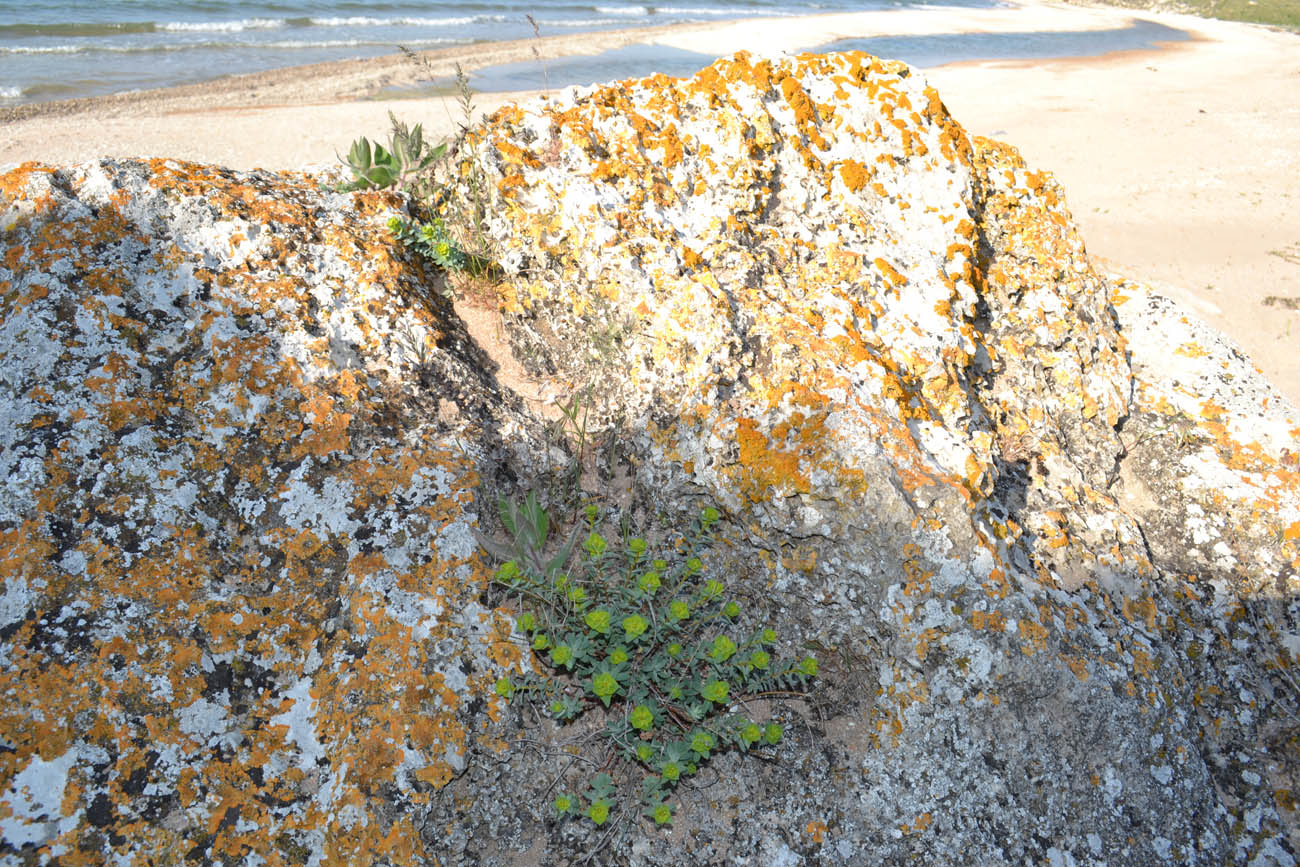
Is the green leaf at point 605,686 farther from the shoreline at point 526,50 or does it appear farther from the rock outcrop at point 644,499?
the shoreline at point 526,50

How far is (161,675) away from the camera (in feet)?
6.80

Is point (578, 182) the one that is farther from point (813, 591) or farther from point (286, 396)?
point (813, 591)

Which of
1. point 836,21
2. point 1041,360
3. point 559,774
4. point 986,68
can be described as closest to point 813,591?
point 559,774

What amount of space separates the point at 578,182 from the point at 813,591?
2.03 metres

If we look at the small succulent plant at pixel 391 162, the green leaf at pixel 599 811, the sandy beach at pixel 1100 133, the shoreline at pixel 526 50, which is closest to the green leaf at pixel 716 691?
the green leaf at pixel 599 811

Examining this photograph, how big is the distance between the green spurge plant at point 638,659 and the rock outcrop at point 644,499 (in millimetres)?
102

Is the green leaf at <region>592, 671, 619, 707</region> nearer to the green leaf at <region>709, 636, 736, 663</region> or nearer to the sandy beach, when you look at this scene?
the green leaf at <region>709, 636, 736, 663</region>

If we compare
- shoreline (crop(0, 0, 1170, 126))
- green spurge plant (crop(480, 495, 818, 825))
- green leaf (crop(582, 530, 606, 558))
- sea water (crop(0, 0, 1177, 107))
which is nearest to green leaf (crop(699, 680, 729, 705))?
green spurge plant (crop(480, 495, 818, 825))

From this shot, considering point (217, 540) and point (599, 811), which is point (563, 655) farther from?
point (217, 540)

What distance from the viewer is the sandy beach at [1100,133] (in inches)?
347

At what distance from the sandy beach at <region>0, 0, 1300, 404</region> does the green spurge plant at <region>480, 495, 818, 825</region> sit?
4.44 m

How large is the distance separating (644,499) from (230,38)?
2198 centimetres

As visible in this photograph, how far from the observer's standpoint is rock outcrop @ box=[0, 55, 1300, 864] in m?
2.11

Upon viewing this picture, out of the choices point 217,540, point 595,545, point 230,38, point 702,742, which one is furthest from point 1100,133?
point 230,38
